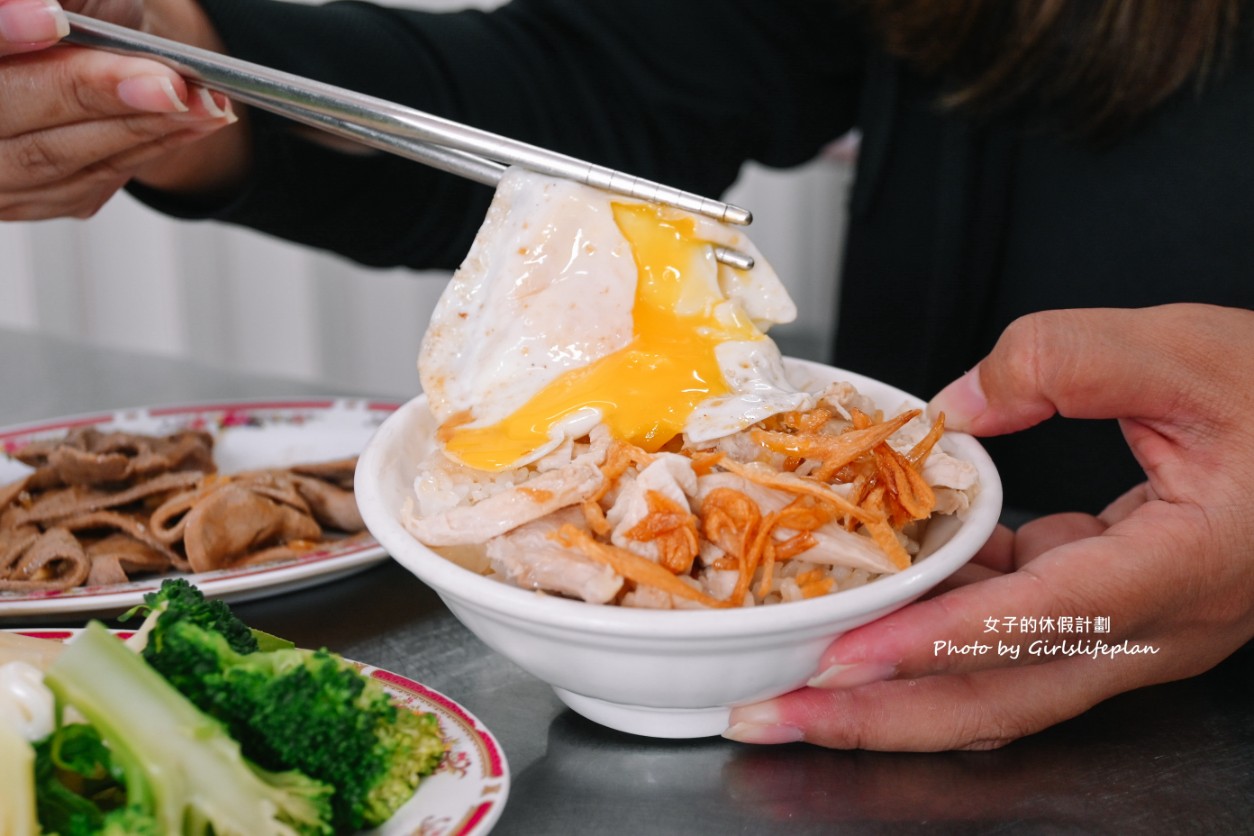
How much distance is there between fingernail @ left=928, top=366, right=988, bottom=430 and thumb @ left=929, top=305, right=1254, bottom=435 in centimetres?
2

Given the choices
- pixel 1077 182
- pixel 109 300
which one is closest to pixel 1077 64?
pixel 1077 182

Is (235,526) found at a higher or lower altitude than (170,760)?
lower

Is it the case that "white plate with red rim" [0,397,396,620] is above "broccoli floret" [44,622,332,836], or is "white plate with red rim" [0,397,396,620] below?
below

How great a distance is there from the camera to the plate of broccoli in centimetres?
85

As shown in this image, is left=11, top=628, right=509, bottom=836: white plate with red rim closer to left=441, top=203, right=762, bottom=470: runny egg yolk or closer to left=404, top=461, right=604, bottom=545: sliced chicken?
left=404, top=461, right=604, bottom=545: sliced chicken

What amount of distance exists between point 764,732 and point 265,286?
4377mm

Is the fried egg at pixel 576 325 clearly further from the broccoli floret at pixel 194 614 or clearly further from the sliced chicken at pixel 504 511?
the broccoli floret at pixel 194 614

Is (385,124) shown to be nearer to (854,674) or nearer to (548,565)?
(548,565)

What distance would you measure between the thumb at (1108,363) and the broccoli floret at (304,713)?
865 millimetres

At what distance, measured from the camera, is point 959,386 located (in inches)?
55.7

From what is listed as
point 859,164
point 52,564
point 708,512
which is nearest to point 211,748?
point 708,512

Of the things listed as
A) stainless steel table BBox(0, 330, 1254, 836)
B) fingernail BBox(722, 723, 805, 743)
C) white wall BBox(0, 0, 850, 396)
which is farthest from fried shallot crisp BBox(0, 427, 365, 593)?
white wall BBox(0, 0, 850, 396)

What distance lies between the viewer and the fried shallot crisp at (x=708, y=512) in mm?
1138

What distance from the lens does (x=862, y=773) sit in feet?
3.98
